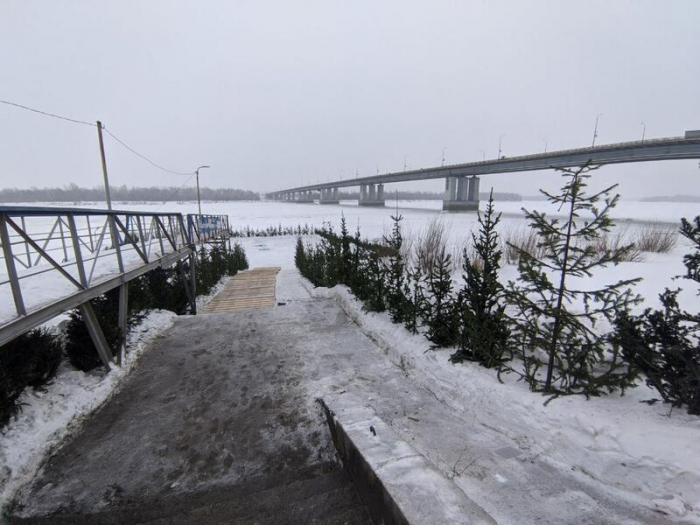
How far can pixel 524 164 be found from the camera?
36.9 metres

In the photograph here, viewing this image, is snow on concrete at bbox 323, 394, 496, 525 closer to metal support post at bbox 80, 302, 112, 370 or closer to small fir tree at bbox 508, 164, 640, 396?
small fir tree at bbox 508, 164, 640, 396

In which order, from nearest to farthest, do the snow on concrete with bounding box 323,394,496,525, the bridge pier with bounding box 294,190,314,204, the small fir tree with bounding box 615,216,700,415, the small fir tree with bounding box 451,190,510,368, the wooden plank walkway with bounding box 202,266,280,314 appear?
the snow on concrete with bounding box 323,394,496,525 < the small fir tree with bounding box 615,216,700,415 < the small fir tree with bounding box 451,190,510,368 < the wooden plank walkway with bounding box 202,266,280,314 < the bridge pier with bounding box 294,190,314,204

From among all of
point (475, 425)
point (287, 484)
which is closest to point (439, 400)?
point (475, 425)

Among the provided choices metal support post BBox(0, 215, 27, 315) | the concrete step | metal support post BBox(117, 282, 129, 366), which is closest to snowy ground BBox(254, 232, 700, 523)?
the concrete step

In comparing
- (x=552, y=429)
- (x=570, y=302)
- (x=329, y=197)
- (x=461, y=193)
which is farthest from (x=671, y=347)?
(x=329, y=197)

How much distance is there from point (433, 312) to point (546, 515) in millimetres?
3313

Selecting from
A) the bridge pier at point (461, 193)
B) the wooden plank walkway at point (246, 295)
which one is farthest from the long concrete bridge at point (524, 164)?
the wooden plank walkway at point (246, 295)

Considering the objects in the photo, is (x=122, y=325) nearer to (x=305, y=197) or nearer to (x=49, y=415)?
(x=49, y=415)

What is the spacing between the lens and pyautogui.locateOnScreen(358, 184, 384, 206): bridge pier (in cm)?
7075

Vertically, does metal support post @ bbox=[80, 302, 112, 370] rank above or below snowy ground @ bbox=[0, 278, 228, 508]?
above

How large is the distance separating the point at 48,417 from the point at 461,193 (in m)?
51.3

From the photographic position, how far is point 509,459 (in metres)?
2.79

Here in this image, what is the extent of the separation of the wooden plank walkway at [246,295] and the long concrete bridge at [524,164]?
7962mm

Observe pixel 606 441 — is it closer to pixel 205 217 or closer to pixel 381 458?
pixel 381 458
